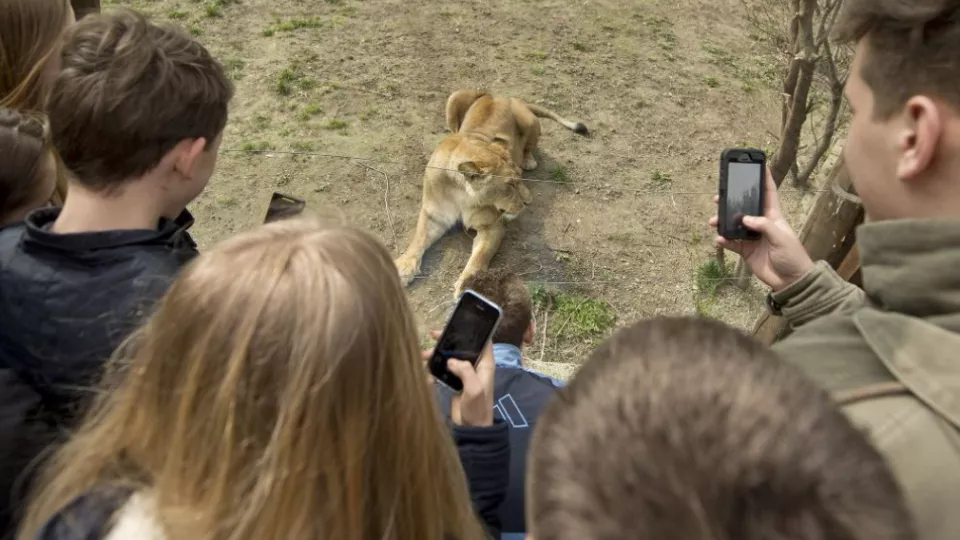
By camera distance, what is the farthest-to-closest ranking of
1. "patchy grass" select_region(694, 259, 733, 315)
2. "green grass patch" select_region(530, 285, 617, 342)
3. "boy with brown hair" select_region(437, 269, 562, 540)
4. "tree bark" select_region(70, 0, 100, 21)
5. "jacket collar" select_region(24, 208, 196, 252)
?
1. "patchy grass" select_region(694, 259, 733, 315)
2. "green grass patch" select_region(530, 285, 617, 342)
3. "tree bark" select_region(70, 0, 100, 21)
4. "boy with brown hair" select_region(437, 269, 562, 540)
5. "jacket collar" select_region(24, 208, 196, 252)

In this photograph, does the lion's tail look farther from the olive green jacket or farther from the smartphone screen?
the olive green jacket

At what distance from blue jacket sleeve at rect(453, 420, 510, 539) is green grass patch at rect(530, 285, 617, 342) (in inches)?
107

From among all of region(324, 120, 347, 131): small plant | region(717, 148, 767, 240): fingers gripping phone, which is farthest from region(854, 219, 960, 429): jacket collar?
region(324, 120, 347, 131): small plant

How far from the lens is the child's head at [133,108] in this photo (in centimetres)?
206

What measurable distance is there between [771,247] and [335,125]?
489cm

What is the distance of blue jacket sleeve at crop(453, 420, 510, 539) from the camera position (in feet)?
6.82

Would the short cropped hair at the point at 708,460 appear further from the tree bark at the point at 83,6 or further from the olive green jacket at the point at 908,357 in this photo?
the tree bark at the point at 83,6

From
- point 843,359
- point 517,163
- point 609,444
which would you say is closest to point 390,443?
point 609,444

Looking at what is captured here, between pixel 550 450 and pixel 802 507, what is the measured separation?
12.8 inches

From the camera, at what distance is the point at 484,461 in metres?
2.10

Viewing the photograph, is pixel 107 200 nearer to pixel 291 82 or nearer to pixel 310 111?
pixel 310 111

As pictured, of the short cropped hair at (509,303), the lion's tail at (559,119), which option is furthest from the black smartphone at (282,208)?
the lion's tail at (559,119)

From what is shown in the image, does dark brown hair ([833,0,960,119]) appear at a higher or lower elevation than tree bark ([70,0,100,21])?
higher

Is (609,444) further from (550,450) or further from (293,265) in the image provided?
(293,265)
